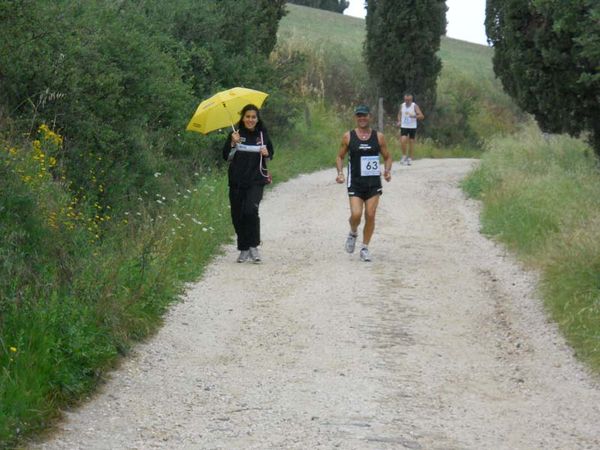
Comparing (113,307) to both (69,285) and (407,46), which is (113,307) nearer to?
(69,285)

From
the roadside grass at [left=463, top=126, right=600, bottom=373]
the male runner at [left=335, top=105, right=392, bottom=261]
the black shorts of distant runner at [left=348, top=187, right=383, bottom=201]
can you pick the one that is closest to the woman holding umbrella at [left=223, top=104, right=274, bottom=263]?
the male runner at [left=335, top=105, right=392, bottom=261]

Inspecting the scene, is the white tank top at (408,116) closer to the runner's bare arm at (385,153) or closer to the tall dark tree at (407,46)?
the tall dark tree at (407,46)

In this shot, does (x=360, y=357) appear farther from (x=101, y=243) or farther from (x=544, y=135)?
(x=544, y=135)

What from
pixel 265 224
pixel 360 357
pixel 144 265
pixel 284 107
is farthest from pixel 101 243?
pixel 284 107

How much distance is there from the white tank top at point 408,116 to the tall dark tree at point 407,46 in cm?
872

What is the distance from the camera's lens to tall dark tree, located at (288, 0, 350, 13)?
86.4 meters

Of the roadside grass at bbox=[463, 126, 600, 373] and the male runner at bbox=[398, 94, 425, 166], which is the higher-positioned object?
the male runner at bbox=[398, 94, 425, 166]

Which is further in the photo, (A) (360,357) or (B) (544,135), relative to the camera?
(B) (544,135)

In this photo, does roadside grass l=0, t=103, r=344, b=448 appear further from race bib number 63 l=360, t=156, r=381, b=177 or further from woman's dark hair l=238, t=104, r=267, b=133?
race bib number 63 l=360, t=156, r=381, b=177

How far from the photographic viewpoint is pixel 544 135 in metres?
26.1

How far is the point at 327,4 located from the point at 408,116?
202 ft

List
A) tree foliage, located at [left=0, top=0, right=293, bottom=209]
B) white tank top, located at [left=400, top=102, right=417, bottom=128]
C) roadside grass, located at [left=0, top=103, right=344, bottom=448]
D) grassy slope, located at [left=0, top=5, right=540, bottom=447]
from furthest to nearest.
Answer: white tank top, located at [left=400, top=102, right=417, bottom=128], tree foliage, located at [left=0, top=0, right=293, bottom=209], roadside grass, located at [left=0, top=103, right=344, bottom=448], grassy slope, located at [left=0, top=5, right=540, bottom=447]

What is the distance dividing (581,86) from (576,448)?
11950 mm

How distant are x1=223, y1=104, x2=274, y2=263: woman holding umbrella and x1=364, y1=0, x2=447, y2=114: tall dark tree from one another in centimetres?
2272
